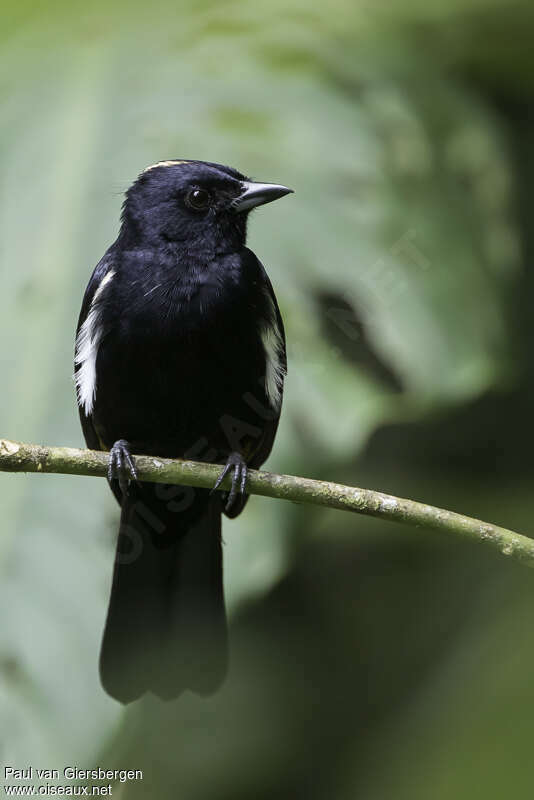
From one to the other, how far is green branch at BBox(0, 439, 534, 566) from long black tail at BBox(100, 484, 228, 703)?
35.0 inches

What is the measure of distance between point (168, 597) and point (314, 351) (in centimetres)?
84

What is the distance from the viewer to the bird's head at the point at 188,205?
102 inches

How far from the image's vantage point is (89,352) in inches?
97.1

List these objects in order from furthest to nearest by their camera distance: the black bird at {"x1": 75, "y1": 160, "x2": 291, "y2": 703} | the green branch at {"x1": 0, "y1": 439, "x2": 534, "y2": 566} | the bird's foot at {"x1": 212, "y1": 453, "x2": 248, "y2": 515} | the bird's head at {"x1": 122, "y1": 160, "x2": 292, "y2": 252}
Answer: the bird's head at {"x1": 122, "y1": 160, "x2": 292, "y2": 252} < the black bird at {"x1": 75, "y1": 160, "x2": 291, "y2": 703} < the bird's foot at {"x1": 212, "y1": 453, "x2": 248, "y2": 515} < the green branch at {"x1": 0, "y1": 439, "x2": 534, "y2": 566}

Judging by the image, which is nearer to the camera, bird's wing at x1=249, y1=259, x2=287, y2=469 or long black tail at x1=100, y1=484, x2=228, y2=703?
bird's wing at x1=249, y1=259, x2=287, y2=469

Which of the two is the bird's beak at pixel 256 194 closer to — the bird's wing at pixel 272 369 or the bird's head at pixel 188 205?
the bird's head at pixel 188 205

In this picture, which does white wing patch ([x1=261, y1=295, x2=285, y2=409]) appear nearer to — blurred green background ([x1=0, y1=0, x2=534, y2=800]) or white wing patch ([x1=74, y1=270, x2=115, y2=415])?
blurred green background ([x1=0, y1=0, x2=534, y2=800])

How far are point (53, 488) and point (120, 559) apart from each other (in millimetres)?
411

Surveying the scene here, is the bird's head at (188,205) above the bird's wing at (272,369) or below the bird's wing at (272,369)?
above

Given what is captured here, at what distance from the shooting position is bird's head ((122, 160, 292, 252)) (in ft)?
8.49

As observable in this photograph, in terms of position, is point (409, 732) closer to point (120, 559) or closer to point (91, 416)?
point (120, 559)

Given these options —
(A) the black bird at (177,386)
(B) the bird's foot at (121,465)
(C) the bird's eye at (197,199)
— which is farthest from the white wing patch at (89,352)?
(C) the bird's eye at (197,199)

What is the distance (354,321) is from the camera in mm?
2551

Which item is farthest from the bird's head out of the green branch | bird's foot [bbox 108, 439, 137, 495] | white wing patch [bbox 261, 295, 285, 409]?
the green branch
